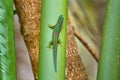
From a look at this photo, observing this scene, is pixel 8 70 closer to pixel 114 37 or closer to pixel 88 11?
pixel 114 37

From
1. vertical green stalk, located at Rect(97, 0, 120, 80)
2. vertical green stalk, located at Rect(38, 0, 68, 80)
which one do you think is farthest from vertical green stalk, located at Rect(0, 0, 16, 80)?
vertical green stalk, located at Rect(97, 0, 120, 80)

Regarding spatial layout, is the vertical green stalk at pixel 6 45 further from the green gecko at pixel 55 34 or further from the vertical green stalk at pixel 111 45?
the vertical green stalk at pixel 111 45

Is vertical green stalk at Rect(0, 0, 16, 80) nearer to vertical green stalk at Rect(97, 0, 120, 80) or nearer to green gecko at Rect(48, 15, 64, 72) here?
green gecko at Rect(48, 15, 64, 72)

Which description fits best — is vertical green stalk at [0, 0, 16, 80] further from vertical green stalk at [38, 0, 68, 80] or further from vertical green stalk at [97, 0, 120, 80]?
vertical green stalk at [97, 0, 120, 80]

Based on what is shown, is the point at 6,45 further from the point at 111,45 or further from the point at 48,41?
the point at 111,45

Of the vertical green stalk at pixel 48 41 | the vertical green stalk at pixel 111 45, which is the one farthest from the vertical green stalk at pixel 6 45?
the vertical green stalk at pixel 111 45
